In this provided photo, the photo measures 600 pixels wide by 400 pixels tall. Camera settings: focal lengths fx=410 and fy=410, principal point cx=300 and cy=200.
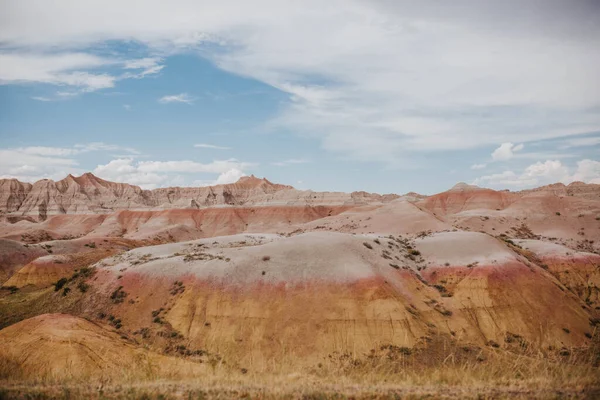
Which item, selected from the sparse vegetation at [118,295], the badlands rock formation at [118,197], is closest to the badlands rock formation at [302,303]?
the sparse vegetation at [118,295]

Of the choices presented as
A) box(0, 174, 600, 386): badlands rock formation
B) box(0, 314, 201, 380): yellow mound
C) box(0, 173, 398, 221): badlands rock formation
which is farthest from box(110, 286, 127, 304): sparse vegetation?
box(0, 173, 398, 221): badlands rock formation

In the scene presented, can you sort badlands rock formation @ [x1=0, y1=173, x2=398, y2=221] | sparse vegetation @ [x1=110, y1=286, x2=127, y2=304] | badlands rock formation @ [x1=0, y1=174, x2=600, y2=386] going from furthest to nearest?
badlands rock formation @ [x1=0, y1=173, x2=398, y2=221] < sparse vegetation @ [x1=110, y1=286, x2=127, y2=304] < badlands rock formation @ [x1=0, y1=174, x2=600, y2=386]

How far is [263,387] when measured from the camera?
8953 millimetres

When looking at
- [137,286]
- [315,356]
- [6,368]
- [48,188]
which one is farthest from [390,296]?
[48,188]

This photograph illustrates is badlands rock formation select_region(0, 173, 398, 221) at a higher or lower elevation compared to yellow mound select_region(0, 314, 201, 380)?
higher

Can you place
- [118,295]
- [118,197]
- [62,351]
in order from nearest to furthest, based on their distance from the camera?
1. [62,351]
2. [118,295]
3. [118,197]

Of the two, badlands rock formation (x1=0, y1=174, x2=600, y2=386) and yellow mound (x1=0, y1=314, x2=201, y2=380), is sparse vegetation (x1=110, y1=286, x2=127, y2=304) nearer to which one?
badlands rock formation (x1=0, y1=174, x2=600, y2=386)

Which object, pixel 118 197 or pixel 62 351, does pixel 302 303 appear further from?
pixel 118 197

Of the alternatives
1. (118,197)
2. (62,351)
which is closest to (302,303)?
(62,351)

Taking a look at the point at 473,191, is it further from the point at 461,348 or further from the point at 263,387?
the point at 263,387

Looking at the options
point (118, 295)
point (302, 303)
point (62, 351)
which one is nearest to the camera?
point (62, 351)

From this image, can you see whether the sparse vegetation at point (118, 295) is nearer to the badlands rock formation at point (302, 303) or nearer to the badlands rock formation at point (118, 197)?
the badlands rock formation at point (302, 303)

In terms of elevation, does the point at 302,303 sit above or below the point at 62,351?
above

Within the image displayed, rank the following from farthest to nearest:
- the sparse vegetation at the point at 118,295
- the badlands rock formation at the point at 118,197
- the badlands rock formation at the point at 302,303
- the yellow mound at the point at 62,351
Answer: the badlands rock formation at the point at 118,197 < the sparse vegetation at the point at 118,295 < the badlands rock formation at the point at 302,303 < the yellow mound at the point at 62,351
